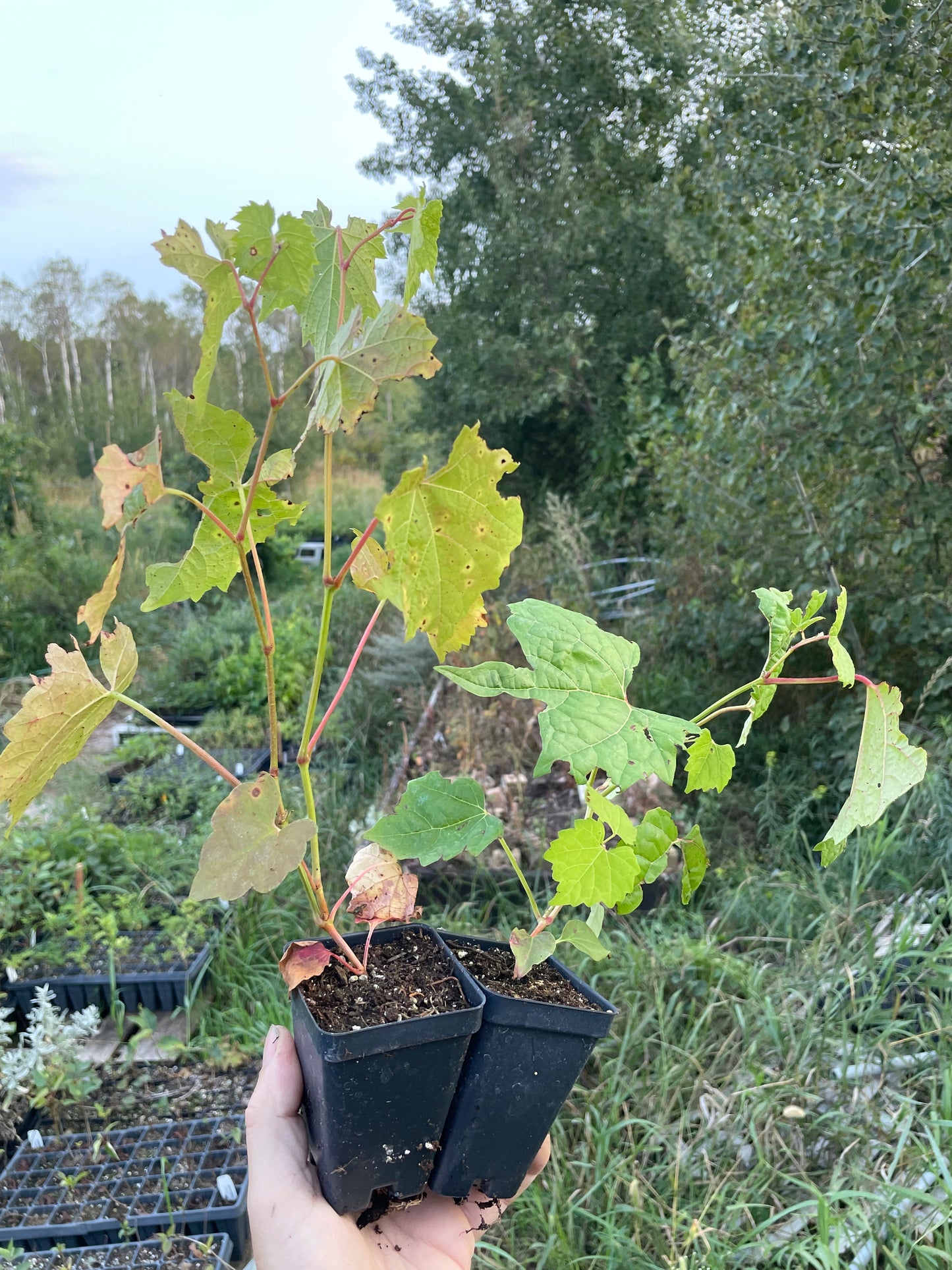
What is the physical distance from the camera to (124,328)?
10680mm

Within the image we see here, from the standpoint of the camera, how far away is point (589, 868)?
680mm

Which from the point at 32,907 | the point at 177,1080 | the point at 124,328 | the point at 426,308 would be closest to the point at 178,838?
the point at 32,907

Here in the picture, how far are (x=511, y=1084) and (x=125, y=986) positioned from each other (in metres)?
1.82

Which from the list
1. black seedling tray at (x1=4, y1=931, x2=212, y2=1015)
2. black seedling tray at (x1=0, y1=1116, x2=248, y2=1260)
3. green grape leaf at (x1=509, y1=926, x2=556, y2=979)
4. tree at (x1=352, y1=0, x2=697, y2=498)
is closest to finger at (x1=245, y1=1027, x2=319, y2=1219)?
green grape leaf at (x1=509, y1=926, x2=556, y2=979)

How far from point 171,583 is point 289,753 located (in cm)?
344

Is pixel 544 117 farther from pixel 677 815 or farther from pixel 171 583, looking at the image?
pixel 171 583

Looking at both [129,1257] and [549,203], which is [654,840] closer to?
[129,1257]

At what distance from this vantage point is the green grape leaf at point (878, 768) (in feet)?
2.12

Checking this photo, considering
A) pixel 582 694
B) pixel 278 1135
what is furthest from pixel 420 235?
pixel 278 1135

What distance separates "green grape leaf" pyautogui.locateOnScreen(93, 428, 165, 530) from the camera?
1.83 feet

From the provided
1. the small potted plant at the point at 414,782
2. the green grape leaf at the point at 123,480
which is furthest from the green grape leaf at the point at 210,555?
the green grape leaf at the point at 123,480

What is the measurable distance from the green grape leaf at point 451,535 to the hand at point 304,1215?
0.61 metres

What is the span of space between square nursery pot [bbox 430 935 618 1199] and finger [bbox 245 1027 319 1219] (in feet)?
0.48

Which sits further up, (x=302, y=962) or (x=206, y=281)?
(x=206, y=281)
